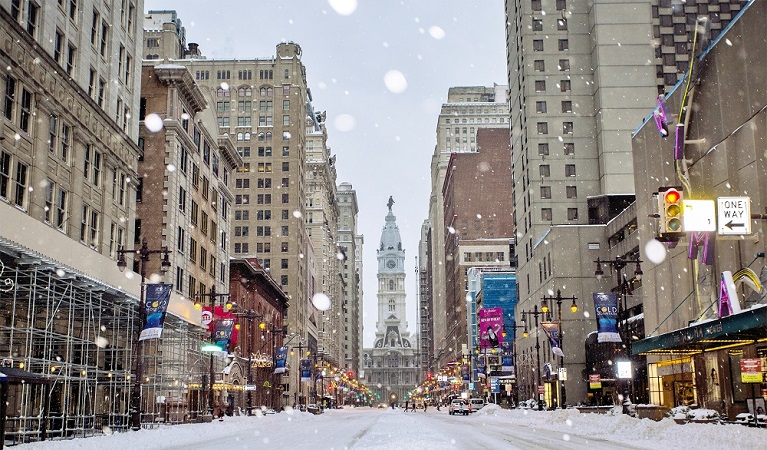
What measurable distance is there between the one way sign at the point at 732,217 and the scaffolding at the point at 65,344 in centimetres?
2229

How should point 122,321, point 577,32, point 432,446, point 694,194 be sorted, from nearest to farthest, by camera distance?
point 432,446 → point 694,194 → point 122,321 → point 577,32

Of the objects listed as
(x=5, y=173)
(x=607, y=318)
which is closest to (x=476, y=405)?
(x=607, y=318)

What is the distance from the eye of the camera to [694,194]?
40.3m

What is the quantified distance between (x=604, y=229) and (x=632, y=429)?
56.7 metres

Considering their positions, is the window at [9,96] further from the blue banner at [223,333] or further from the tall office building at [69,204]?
the blue banner at [223,333]

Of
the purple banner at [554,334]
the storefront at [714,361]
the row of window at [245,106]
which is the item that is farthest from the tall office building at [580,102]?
the row of window at [245,106]

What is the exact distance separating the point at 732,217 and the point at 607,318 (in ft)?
72.5

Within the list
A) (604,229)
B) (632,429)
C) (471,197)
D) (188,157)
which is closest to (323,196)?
(471,197)

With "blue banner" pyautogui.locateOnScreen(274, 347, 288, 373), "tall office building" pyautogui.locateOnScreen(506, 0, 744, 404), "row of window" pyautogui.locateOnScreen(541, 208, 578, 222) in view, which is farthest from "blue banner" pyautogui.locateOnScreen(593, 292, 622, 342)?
"row of window" pyautogui.locateOnScreen(541, 208, 578, 222)

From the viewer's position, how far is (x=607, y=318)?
43906 mm

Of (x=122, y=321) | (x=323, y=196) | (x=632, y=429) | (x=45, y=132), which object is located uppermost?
(x=323, y=196)

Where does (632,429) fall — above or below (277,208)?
below

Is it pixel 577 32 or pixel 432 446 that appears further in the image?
pixel 577 32

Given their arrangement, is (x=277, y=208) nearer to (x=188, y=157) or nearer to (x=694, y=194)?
(x=188, y=157)
